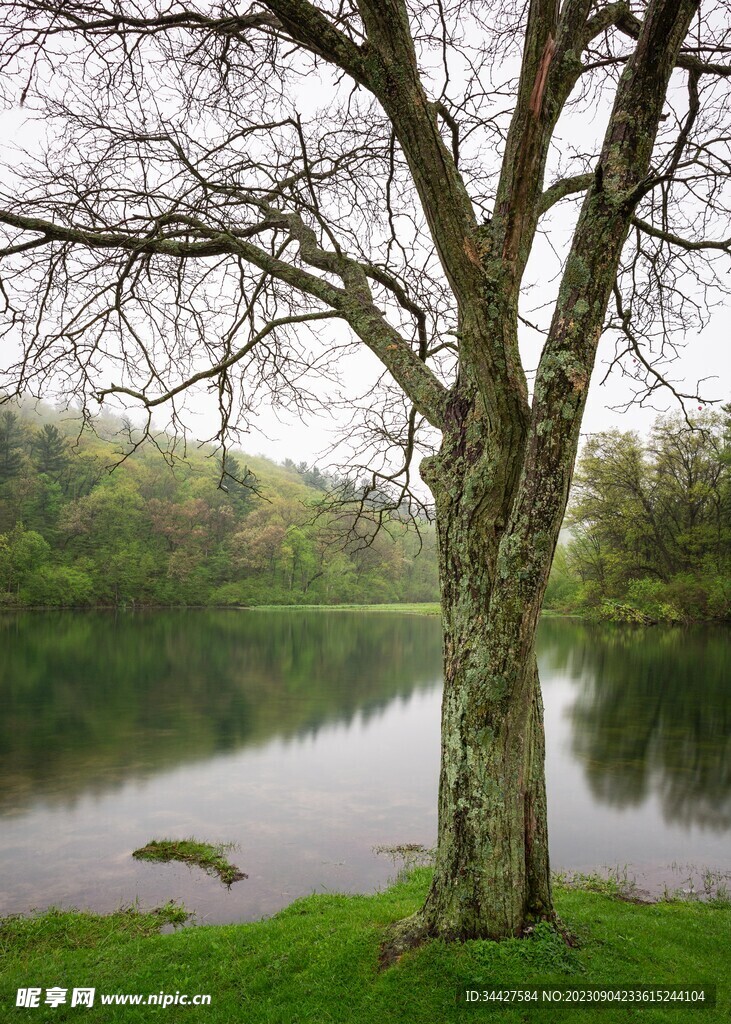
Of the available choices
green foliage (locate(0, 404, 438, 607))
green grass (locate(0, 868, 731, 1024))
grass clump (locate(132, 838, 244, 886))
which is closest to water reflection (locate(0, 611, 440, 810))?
grass clump (locate(132, 838, 244, 886))

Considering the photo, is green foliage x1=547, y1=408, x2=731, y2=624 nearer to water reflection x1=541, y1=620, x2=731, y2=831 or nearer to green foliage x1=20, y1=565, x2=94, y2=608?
water reflection x1=541, y1=620, x2=731, y2=831

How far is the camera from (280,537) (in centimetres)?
6309

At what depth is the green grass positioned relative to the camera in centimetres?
324

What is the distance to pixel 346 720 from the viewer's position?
17250 millimetres

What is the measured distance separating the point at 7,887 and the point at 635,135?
9065 mm

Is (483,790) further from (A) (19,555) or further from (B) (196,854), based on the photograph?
(A) (19,555)

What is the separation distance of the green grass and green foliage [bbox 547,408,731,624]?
119ft

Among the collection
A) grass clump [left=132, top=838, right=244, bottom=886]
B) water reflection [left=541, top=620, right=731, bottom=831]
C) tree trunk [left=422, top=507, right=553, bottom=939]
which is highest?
tree trunk [left=422, top=507, right=553, bottom=939]

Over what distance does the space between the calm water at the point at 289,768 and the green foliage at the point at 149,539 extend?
23.4m

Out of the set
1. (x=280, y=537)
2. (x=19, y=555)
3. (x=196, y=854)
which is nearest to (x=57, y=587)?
(x=19, y=555)

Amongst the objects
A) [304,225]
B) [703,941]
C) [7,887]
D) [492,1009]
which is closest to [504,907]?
[492,1009]

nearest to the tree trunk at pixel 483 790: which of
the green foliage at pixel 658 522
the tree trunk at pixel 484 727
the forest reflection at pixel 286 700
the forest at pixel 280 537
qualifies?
the tree trunk at pixel 484 727

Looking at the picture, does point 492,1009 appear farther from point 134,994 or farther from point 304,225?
point 304,225

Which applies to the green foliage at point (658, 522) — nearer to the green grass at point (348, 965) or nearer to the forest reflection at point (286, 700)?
the forest reflection at point (286, 700)
